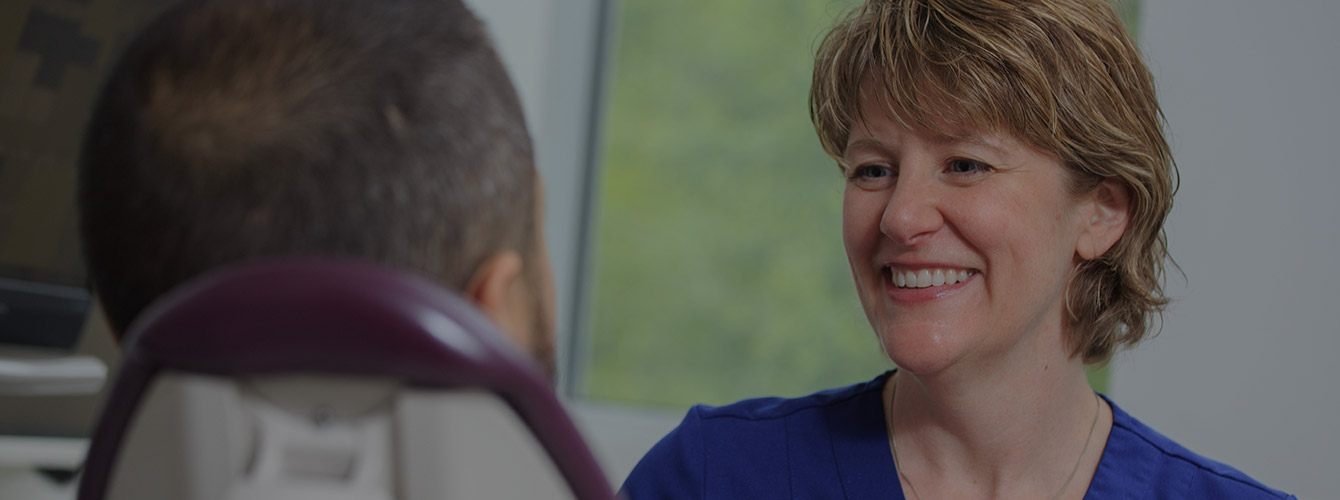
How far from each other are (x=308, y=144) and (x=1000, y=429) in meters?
1.04

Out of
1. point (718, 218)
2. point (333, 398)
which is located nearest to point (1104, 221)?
point (333, 398)

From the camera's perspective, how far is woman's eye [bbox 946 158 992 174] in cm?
145

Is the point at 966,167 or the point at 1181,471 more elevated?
the point at 966,167

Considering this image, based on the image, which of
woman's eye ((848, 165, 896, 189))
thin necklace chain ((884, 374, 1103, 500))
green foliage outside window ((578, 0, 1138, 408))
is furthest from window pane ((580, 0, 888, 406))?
woman's eye ((848, 165, 896, 189))

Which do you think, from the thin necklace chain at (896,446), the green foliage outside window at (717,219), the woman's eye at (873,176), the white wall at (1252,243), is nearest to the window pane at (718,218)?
the green foliage outside window at (717,219)

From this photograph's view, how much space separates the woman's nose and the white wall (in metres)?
0.82

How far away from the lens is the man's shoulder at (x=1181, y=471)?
1505 mm

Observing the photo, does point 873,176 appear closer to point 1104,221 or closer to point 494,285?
point 1104,221

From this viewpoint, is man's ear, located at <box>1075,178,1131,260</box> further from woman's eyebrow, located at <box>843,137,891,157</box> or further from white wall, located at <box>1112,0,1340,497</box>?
white wall, located at <box>1112,0,1340,497</box>

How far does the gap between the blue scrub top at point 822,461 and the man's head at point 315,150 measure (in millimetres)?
875

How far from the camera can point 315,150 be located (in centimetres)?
66

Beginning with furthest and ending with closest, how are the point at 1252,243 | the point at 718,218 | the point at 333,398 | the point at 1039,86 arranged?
the point at 718,218, the point at 1252,243, the point at 1039,86, the point at 333,398

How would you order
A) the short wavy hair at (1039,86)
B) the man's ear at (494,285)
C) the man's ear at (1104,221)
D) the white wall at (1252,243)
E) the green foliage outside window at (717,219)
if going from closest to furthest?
the man's ear at (494,285), the short wavy hair at (1039,86), the man's ear at (1104,221), the white wall at (1252,243), the green foliage outside window at (717,219)

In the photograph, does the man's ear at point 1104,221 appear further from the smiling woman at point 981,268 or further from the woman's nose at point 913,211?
the woman's nose at point 913,211
